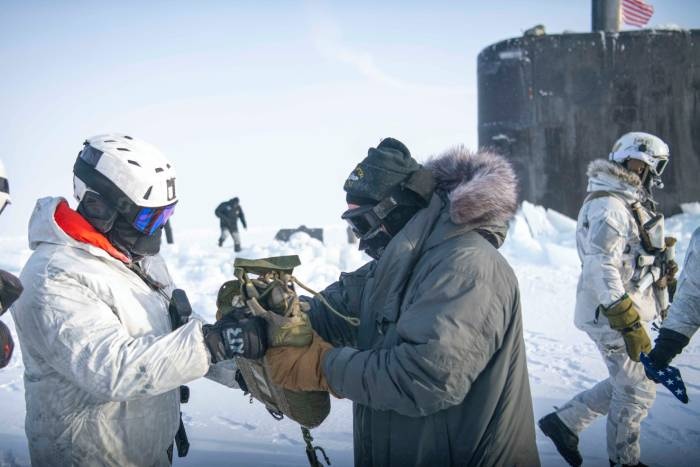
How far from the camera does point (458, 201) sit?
2.09 metres

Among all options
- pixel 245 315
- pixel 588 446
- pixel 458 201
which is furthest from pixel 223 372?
pixel 588 446

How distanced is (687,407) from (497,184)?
348 centimetres

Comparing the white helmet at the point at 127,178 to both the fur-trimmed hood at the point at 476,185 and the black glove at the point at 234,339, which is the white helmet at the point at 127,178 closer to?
the black glove at the point at 234,339

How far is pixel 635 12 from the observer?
10.7 metres

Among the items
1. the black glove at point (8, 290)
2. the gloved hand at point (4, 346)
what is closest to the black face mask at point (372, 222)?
the black glove at point (8, 290)

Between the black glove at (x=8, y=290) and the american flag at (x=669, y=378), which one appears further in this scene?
the american flag at (x=669, y=378)

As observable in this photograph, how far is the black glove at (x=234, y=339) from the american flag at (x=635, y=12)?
11258 mm

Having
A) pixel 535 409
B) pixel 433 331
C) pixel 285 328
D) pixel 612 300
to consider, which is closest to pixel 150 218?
pixel 285 328

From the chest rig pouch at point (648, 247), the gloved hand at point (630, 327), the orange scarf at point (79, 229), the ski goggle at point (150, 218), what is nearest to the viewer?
the orange scarf at point (79, 229)

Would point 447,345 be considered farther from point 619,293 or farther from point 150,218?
point 619,293

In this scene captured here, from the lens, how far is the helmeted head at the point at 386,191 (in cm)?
229

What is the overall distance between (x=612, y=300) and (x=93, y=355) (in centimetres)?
318

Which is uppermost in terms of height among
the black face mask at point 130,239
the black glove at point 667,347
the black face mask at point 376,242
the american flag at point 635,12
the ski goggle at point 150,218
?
the american flag at point 635,12

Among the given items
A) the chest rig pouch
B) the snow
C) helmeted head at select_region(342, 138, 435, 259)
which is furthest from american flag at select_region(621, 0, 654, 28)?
helmeted head at select_region(342, 138, 435, 259)
